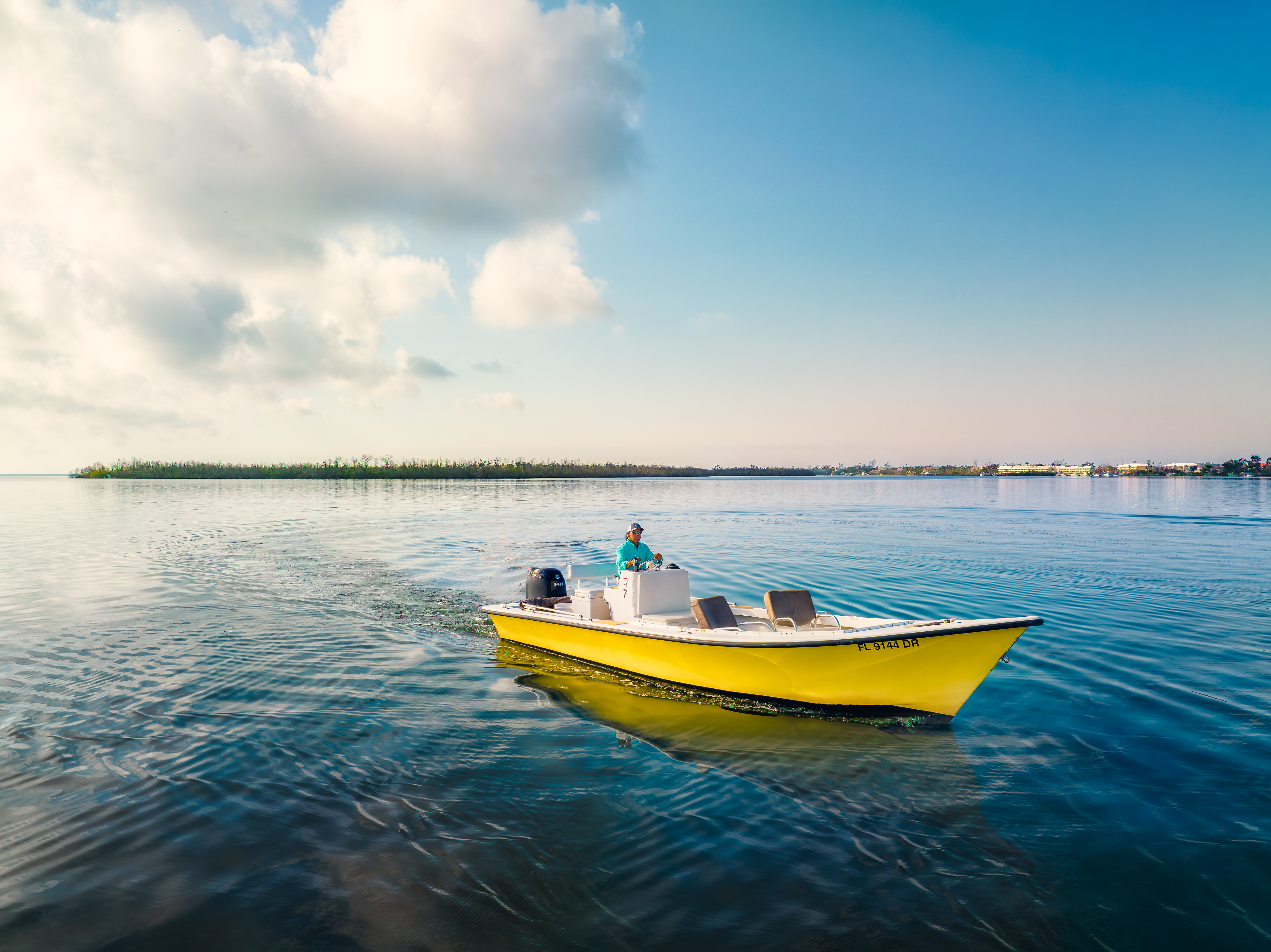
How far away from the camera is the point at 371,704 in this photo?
9.89m

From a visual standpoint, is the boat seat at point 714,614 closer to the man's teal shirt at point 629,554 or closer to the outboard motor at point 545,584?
the man's teal shirt at point 629,554

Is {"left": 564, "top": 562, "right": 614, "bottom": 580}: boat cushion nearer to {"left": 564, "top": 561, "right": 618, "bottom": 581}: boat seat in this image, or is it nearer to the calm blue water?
{"left": 564, "top": 561, "right": 618, "bottom": 581}: boat seat

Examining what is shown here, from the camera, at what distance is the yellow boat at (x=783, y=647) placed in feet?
27.9

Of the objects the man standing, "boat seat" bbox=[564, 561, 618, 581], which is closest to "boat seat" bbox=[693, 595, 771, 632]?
the man standing

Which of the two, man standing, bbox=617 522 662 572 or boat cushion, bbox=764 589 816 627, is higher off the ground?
man standing, bbox=617 522 662 572

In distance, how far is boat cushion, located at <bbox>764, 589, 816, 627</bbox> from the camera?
1087 centimetres

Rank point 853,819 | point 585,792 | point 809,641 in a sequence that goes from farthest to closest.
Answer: point 809,641 → point 585,792 → point 853,819

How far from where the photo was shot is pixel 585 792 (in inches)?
281

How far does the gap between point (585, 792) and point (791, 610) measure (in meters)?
5.25

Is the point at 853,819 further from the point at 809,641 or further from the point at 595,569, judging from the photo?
the point at 595,569

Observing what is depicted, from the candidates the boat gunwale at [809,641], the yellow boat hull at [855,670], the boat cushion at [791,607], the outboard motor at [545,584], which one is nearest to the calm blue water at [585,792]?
the yellow boat hull at [855,670]

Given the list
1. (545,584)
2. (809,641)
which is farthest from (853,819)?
(545,584)

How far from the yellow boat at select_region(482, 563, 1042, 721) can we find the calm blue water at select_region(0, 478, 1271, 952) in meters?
0.42

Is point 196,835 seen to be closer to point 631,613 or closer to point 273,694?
point 273,694
